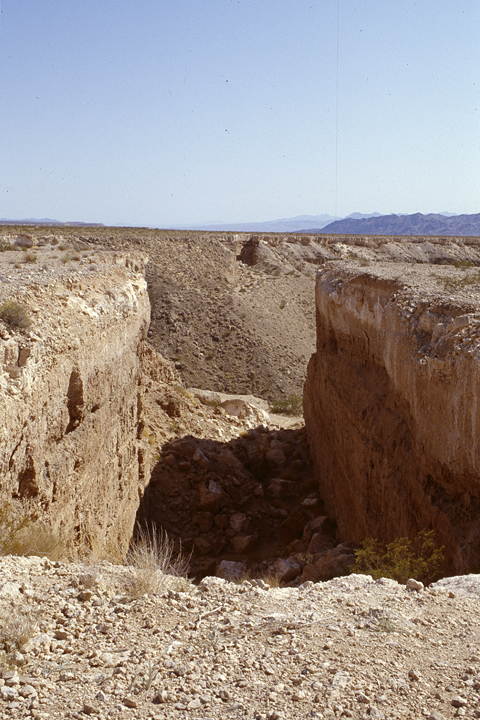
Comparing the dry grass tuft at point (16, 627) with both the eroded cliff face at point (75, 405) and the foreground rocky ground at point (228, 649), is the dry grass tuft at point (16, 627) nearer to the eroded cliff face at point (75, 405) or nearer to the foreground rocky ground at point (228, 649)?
the foreground rocky ground at point (228, 649)

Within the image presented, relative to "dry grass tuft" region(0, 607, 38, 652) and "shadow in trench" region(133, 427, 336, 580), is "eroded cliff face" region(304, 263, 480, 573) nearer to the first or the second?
"shadow in trench" region(133, 427, 336, 580)

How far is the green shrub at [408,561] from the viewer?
554 cm

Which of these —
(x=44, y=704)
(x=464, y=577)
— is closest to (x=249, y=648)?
(x=44, y=704)

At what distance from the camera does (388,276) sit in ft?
33.2

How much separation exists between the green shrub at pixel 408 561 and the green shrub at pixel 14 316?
423 centimetres

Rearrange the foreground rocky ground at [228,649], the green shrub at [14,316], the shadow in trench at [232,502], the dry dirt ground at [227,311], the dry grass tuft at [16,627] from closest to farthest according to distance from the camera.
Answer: the foreground rocky ground at [228,649]
the dry grass tuft at [16,627]
the green shrub at [14,316]
the shadow in trench at [232,502]
the dry dirt ground at [227,311]

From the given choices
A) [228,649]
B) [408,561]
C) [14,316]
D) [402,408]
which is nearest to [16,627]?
[228,649]

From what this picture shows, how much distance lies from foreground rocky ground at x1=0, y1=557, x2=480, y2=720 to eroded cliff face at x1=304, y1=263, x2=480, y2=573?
1.85 metres

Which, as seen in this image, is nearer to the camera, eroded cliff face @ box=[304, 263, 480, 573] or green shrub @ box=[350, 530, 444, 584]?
green shrub @ box=[350, 530, 444, 584]

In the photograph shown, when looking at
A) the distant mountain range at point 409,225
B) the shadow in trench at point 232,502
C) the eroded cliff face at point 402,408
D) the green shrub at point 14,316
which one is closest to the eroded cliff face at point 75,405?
the green shrub at point 14,316

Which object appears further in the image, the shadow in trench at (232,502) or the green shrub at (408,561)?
the shadow in trench at (232,502)

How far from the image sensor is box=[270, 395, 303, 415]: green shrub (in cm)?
2086

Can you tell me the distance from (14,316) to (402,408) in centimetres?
502

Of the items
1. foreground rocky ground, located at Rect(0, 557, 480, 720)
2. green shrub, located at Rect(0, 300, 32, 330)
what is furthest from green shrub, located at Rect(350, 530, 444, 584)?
green shrub, located at Rect(0, 300, 32, 330)
